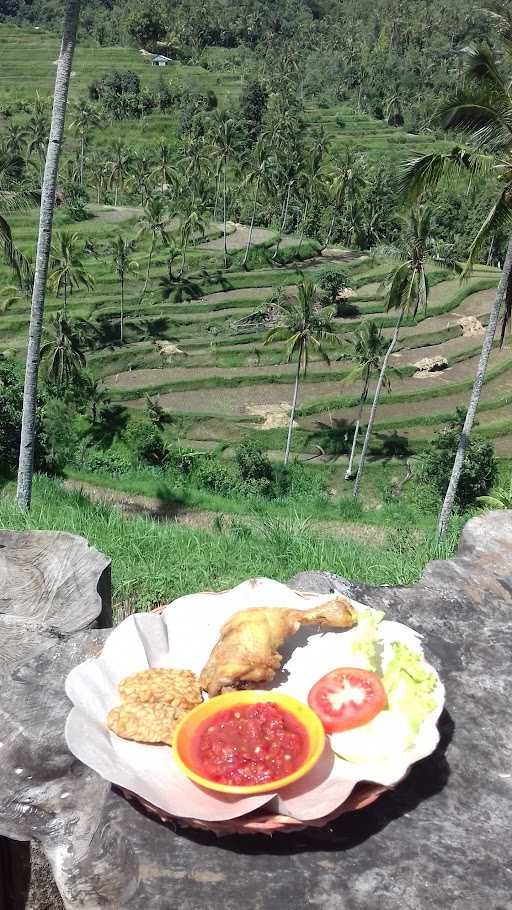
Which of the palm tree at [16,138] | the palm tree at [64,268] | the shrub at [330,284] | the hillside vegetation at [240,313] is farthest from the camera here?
the palm tree at [16,138]

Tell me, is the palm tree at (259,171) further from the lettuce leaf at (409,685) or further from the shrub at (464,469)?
the lettuce leaf at (409,685)

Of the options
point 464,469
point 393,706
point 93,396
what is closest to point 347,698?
point 393,706

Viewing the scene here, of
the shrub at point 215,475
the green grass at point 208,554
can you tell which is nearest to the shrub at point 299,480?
the shrub at point 215,475

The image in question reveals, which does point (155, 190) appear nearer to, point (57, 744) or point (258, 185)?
point (258, 185)

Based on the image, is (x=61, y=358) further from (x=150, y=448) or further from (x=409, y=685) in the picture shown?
(x=409, y=685)

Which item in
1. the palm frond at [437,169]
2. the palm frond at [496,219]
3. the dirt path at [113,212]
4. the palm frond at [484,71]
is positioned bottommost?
the dirt path at [113,212]
